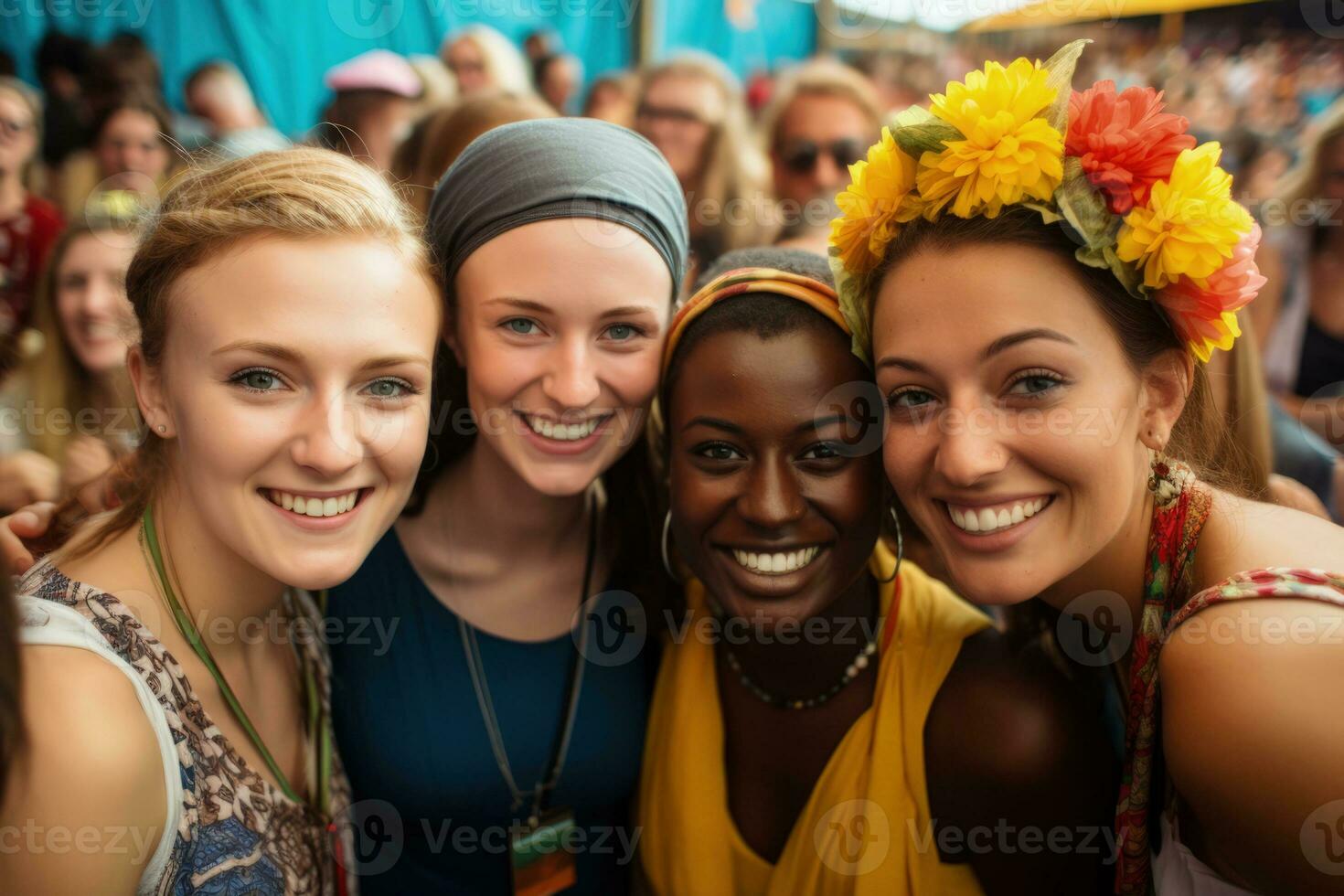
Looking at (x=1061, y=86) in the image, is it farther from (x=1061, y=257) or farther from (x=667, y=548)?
(x=667, y=548)

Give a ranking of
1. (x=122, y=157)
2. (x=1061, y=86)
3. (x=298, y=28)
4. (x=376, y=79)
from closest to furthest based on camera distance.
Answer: (x=1061, y=86) → (x=122, y=157) → (x=376, y=79) → (x=298, y=28)

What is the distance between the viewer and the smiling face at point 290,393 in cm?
175

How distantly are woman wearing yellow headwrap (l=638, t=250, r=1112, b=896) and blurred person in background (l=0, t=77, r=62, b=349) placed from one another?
362 cm

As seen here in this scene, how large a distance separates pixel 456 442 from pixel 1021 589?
143 centimetres

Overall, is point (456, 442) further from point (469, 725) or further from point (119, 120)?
point (119, 120)

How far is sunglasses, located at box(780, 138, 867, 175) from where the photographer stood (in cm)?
487

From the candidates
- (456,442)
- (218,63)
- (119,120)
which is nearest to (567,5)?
(218,63)

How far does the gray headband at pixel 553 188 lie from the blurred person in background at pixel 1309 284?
9.79ft

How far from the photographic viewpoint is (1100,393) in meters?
1.75

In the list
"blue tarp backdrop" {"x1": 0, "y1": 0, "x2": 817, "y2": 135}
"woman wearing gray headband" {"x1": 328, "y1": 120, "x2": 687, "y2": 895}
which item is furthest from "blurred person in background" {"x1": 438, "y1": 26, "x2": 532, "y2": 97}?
"woman wearing gray headband" {"x1": 328, "y1": 120, "x2": 687, "y2": 895}

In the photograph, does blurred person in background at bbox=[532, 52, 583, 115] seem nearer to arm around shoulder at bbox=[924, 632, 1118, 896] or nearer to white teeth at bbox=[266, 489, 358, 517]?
white teeth at bbox=[266, 489, 358, 517]

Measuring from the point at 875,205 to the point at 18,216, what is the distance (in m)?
4.38

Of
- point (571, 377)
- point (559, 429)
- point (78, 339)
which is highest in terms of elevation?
point (78, 339)

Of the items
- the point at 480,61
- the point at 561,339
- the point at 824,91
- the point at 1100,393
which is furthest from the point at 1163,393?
the point at 480,61
